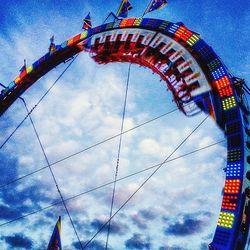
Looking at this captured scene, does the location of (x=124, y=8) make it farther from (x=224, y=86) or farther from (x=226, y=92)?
(x=226, y=92)

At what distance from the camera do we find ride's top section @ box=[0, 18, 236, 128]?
9102mm

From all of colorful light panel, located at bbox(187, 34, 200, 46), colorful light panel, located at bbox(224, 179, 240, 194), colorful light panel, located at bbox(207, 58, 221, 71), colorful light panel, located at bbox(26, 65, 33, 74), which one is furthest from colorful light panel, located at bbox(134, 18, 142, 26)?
colorful light panel, located at bbox(224, 179, 240, 194)

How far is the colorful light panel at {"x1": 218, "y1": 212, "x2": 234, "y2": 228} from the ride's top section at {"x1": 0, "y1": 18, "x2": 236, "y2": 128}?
2981 mm

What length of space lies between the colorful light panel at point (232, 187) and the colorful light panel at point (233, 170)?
165mm

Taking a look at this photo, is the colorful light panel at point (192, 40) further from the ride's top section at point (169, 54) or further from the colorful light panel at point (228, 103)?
the colorful light panel at point (228, 103)

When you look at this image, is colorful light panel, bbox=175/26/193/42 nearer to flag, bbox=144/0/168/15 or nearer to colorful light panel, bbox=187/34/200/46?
colorful light panel, bbox=187/34/200/46

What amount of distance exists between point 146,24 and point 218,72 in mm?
4998

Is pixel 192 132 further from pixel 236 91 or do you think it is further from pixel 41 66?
pixel 41 66

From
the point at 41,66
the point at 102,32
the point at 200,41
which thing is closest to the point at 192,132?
the point at 200,41

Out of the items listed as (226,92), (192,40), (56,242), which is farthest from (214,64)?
(56,242)

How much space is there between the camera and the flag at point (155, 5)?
44.4ft

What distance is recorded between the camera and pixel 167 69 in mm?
11383

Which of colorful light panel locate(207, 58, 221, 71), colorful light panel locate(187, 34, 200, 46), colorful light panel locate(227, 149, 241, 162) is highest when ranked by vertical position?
colorful light panel locate(187, 34, 200, 46)

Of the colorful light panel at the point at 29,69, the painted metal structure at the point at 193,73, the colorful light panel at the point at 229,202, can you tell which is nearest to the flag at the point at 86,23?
the painted metal structure at the point at 193,73
